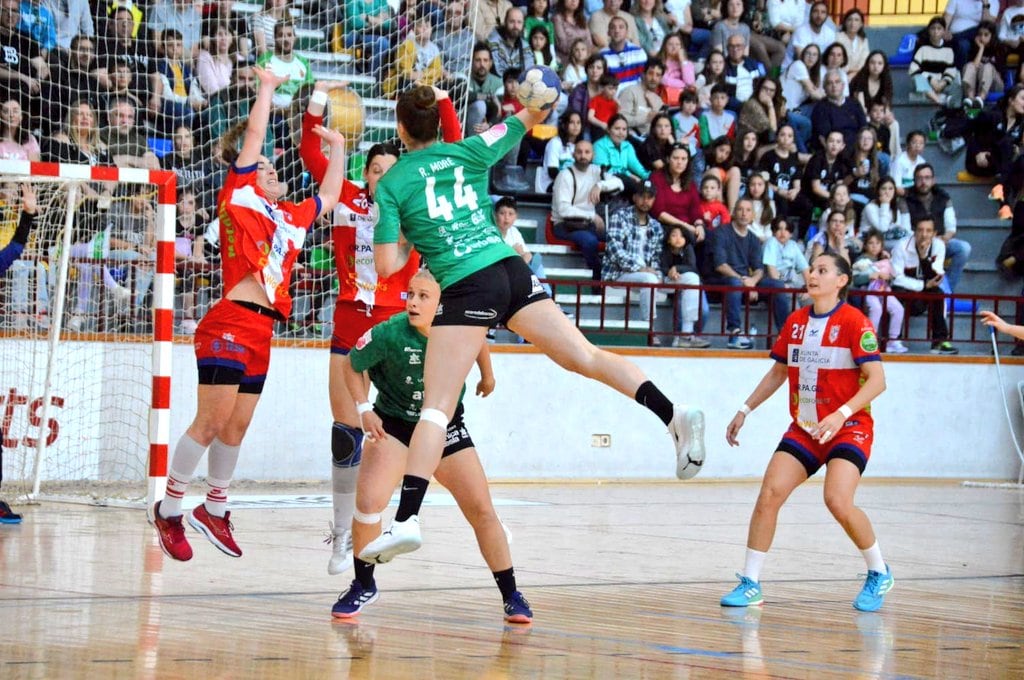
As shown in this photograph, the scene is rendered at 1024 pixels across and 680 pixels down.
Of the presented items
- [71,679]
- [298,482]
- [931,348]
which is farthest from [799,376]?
[931,348]

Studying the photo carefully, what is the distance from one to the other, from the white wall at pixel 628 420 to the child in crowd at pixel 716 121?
3485 mm

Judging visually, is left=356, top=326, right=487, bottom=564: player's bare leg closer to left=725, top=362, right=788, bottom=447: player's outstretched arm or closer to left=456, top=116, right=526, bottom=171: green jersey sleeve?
left=456, top=116, right=526, bottom=171: green jersey sleeve

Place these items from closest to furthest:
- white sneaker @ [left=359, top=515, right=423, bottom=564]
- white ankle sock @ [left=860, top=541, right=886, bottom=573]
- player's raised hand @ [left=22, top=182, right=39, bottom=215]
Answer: white sneaker @ [left=359, top=515, right=423, bottom=564] → white ankle sock @ [left=860, top=541, right=886, bottom=573] → player's raised hand @ [left=22, top=182, right=39, bottom=215]

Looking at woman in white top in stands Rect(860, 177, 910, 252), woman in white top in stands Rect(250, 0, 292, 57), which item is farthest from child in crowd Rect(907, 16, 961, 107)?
woman in white top in stands Rect(250, 0, 292, 57)

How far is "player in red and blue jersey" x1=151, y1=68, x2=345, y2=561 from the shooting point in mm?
7516

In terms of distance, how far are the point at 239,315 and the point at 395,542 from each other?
2403mm

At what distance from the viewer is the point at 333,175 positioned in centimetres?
781

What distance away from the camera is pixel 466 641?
18.5 ft

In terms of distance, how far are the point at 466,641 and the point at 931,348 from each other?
41.0 ft

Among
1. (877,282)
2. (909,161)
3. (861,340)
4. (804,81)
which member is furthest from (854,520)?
(804,81)

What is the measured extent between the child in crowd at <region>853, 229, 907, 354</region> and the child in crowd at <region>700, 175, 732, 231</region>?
174 centimetres

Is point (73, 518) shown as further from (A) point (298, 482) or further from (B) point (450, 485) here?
(B) point (450, 485)

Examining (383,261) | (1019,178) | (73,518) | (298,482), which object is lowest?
(298,482)

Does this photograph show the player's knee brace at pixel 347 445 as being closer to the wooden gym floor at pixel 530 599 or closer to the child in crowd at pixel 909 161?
the wooden gym floor at pixel 530 599
